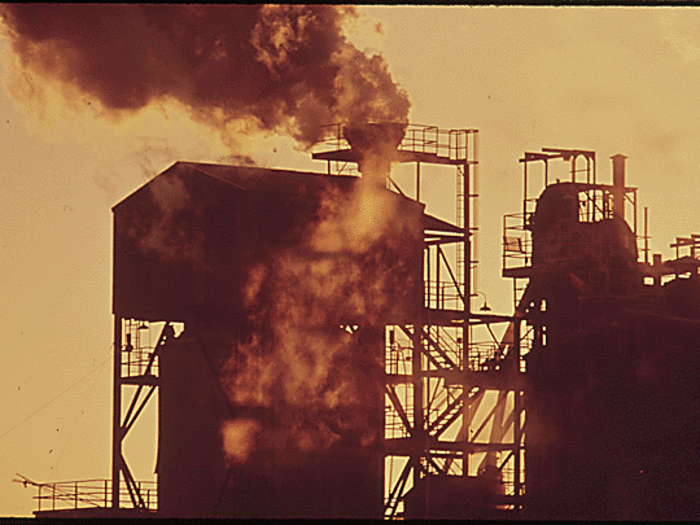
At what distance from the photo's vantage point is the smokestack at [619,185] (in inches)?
2111

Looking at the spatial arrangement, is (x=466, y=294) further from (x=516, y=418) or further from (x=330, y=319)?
(x=330, y=319)

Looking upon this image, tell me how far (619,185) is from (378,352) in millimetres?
8870

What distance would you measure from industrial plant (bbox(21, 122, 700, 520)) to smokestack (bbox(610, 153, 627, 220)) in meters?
0.08

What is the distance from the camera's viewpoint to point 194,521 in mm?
47844

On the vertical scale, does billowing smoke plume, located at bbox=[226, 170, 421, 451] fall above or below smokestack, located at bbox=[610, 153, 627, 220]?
below

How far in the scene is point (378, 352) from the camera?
5084 centimetres

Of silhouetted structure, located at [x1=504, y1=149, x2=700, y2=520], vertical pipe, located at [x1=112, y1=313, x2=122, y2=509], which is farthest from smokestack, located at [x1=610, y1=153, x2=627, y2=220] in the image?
vertical pipe, located at [x1=112, y1=313, x2=122, y2=509]

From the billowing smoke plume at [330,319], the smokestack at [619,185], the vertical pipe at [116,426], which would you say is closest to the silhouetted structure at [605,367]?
the smokestack at [619,185]

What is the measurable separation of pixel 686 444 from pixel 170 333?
549 inches

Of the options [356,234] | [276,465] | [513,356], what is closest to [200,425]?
[276,465]

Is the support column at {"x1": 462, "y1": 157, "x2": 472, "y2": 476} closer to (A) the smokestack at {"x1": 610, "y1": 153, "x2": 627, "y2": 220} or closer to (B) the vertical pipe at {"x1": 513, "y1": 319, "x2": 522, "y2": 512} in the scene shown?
(B) the vertical pipe at {"x1": 513, "y1": 319, "x2": 522, "y2": 512}

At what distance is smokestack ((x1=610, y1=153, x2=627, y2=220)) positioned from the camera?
176 ft

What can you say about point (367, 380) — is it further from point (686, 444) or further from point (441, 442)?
point (686, 444)

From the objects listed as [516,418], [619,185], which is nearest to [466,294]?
[516,418]
